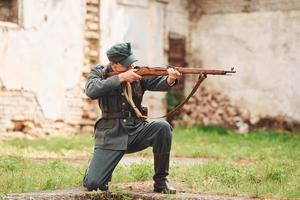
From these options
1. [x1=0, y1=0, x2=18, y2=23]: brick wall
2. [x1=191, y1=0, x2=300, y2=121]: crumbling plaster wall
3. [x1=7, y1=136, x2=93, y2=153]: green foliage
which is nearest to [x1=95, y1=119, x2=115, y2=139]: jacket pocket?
[x1=7, y1=136, x2=93, y2=153]: green foliage

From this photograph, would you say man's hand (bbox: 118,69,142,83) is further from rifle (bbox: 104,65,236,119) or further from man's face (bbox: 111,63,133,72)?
man's face (bbox: 111,63,133,72)

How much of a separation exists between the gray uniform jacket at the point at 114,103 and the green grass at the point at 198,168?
656 millimetres

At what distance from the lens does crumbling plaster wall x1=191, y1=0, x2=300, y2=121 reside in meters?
13.5

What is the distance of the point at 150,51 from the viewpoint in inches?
550

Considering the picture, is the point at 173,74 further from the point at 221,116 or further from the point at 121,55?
the point at 221,116

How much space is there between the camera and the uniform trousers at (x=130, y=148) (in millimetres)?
5809

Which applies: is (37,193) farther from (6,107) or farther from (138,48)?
(138,48)

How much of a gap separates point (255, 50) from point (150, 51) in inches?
90.5

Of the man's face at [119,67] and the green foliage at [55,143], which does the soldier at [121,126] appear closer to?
the man's face at [119,67]

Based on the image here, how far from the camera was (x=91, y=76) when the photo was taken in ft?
19.7

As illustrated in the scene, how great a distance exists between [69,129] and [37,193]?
6.81 metres

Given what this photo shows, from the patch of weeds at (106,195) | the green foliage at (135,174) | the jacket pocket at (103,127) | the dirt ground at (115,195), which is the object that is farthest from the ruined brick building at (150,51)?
the patch of weeds at (106,195)

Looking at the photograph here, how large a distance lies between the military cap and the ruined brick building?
587 centimetres

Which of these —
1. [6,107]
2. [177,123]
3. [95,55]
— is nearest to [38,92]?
[6,107]
